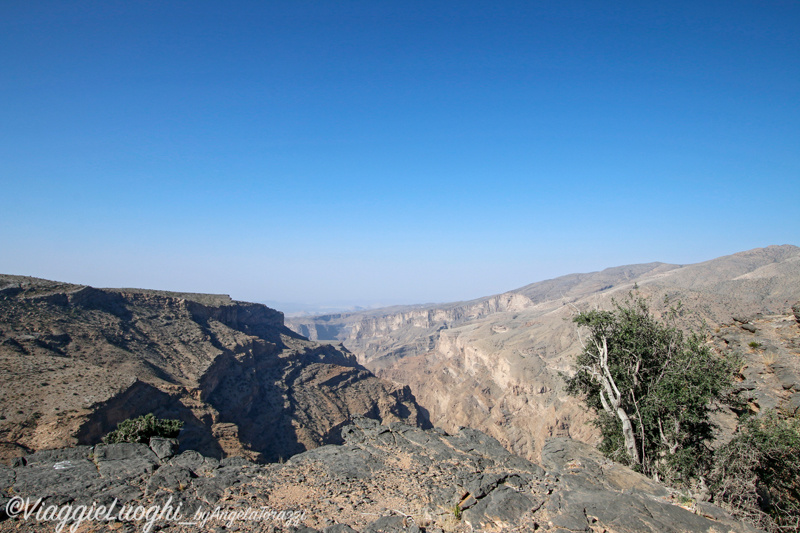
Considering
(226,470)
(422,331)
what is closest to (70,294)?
(226,470)

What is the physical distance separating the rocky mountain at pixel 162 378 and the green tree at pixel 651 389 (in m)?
35.4

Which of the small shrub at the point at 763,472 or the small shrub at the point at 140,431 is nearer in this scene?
the small shrub at the point at 763,472

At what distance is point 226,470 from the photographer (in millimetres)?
12266

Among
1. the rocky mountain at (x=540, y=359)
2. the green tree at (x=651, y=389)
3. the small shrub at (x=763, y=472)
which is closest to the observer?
the small shrub at (x=763, y=472)

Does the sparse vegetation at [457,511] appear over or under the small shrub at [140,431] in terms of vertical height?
over

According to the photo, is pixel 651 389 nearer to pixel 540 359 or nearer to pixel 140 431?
pixel 140 431

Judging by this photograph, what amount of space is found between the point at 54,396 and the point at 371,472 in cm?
3203

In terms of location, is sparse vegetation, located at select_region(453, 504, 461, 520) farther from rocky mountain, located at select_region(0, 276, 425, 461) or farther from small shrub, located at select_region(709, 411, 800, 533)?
rocky mountain, located at select_region(0, 276, 425, 461)

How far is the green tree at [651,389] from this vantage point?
1263cm

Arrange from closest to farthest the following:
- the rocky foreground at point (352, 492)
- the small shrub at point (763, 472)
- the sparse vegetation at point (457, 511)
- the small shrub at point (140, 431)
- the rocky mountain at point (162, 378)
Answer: the rocky foreground at point (352, 492) → the sparse vegetation at point (457, 511) → the small shrub at point (763, 472) → the small shrub at point (140, 431) → the rocky mountain at point (162, 378)

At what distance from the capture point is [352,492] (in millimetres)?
11234

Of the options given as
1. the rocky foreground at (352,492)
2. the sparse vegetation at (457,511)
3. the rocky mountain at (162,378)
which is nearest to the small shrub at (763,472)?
the rocky foreground at (352,492)

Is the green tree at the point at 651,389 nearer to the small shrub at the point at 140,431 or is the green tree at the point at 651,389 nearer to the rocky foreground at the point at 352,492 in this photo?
the rocky foreground at the point at 352,492

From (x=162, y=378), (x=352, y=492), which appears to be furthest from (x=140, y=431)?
(x=162, y=378)
